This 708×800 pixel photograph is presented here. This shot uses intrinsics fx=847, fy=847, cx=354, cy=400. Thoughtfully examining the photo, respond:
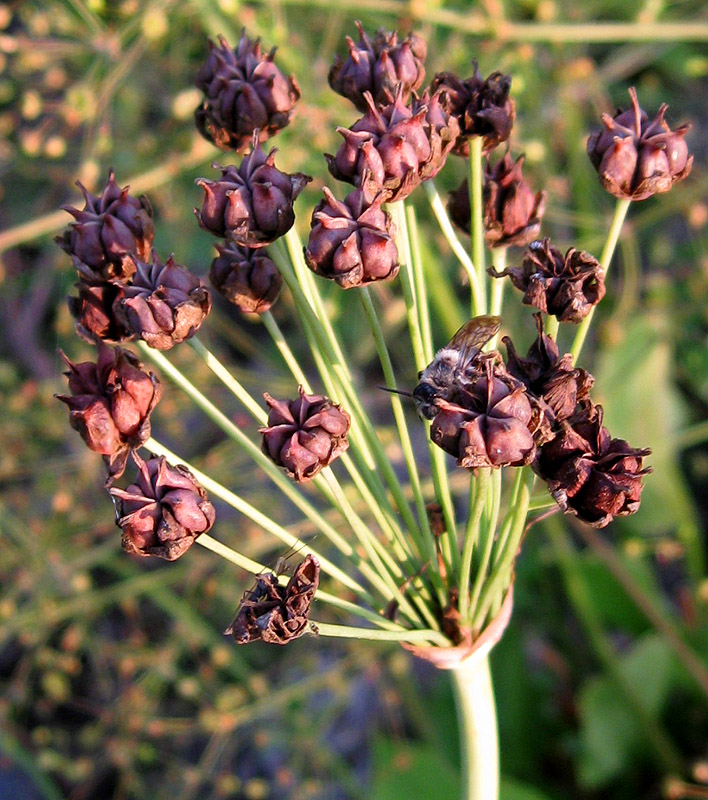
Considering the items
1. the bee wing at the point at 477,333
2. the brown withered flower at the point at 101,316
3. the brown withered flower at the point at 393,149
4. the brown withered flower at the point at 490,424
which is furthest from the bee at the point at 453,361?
the brown withered flower at the point at 101,316

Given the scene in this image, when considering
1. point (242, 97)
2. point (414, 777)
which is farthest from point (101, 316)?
point (414, 777)

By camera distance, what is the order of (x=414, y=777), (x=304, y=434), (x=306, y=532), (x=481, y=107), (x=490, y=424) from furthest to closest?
(x=306, y=532)
(x=414, y=777)
(x=481, y=107)
(x=304, y=434)
(x=490, y=424)

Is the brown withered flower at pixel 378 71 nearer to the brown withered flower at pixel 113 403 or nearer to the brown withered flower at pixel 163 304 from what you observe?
the brown withered flower at pixel 163 304

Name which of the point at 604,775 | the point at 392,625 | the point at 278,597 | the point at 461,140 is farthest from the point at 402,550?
the point at 604,775

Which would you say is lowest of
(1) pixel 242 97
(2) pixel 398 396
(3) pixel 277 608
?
(3) pixel 277 608

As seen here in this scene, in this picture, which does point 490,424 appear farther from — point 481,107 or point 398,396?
point 481,107

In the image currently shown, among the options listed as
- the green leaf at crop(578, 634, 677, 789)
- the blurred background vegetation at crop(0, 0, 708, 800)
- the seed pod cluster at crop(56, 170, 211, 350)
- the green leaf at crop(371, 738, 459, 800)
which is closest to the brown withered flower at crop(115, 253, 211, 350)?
the seed pod cluster at crop(56, 170, 211, 350)

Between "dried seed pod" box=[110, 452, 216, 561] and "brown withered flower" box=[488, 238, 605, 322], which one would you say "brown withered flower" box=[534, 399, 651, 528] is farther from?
"dried seed pod" box=[110, 452, 216, 561]
